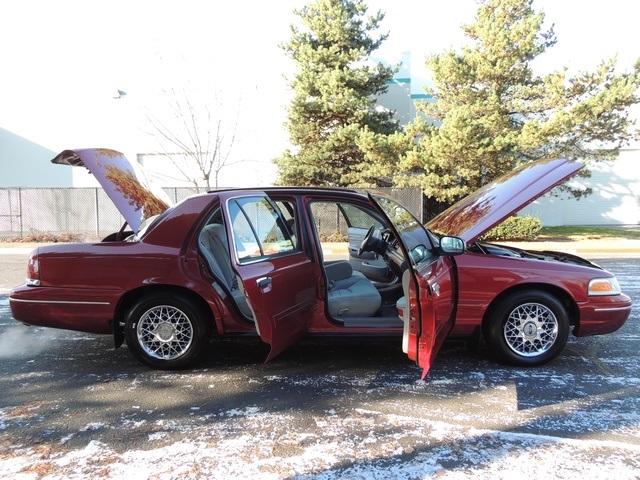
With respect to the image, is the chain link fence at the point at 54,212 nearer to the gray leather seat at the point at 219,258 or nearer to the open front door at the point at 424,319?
the gray leather seat at the point at 219,258

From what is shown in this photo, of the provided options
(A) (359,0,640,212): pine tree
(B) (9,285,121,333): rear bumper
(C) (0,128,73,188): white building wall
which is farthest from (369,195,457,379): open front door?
(C) (0,128,73,188): white building wall

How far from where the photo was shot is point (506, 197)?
14.0 ft

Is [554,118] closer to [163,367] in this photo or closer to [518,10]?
[518,10]

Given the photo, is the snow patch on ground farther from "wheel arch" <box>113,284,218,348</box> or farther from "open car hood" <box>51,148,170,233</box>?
"open car hood" <box>51,148,170,233</box>

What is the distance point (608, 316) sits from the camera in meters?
4.32

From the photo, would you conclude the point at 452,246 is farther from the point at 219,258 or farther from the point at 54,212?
the point at 54,212

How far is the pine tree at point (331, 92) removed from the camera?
17.8 m

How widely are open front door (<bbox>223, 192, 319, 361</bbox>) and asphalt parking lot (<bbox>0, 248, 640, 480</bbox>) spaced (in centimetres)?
56

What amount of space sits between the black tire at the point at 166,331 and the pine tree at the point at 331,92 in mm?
14078

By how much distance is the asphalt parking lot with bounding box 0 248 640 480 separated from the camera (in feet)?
9.23

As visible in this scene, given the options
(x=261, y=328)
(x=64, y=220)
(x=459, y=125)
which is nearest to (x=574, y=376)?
(x=261, y=328)

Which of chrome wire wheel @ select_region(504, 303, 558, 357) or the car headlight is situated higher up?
the car headlight

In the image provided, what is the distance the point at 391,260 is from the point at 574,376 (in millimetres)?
1958

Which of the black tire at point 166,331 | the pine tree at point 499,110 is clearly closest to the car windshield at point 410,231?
the black tire at point 166,331
